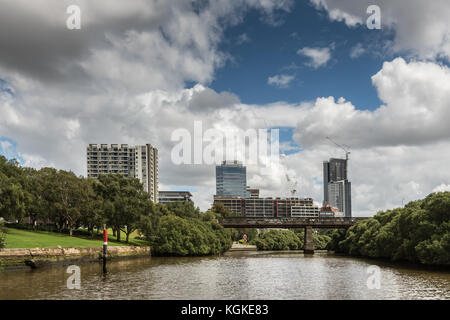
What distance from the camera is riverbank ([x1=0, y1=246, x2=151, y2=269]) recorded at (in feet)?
184

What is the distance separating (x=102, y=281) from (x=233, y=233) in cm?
12972

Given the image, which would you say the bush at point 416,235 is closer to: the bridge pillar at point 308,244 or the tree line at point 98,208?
the bridge pillar at point 308,244

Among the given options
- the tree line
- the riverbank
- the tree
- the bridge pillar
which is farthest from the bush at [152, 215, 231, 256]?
the bridge pillar

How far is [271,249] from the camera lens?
158125 millimetres

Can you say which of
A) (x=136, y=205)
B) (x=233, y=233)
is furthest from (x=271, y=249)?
(x=136, y=205)

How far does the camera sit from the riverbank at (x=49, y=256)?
2205 inches

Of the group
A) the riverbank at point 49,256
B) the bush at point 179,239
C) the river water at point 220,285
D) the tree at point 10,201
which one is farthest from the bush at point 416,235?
the tree at point 10,201

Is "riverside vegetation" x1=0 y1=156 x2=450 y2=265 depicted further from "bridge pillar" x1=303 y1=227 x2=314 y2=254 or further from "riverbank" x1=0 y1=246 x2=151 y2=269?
"bridge pillar" x1=303 y1=227 x2=314 y2=254

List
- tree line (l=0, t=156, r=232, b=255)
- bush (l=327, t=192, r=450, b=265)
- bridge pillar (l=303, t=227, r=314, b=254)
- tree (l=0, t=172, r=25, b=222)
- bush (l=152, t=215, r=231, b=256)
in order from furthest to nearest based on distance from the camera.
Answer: bridge pillar (l=303, t=227, r=314, b=254) < bush (l=152, t=215, r=231, b=256) < tree line (l=0, t=156, r=232, b=255) < tree (l=0, t=172, r=25, b=222) < bush (l=327, t=192, r=450, b=265)

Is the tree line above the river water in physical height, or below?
above

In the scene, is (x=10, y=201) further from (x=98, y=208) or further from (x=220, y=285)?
(x=220, y=285)

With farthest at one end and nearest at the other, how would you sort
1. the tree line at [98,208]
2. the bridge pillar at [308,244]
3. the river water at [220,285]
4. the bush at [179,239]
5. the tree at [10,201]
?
the bridge pillar at [308,244] → the bush at [179,239] → the tree line at [98,208] → the tree at [10,201] → the river water at [220,285]

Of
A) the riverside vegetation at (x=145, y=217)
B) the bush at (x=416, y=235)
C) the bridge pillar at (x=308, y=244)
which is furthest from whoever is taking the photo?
the bridge pillar at (x=308, y=244)

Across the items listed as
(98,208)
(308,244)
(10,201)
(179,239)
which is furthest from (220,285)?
(308,244)
